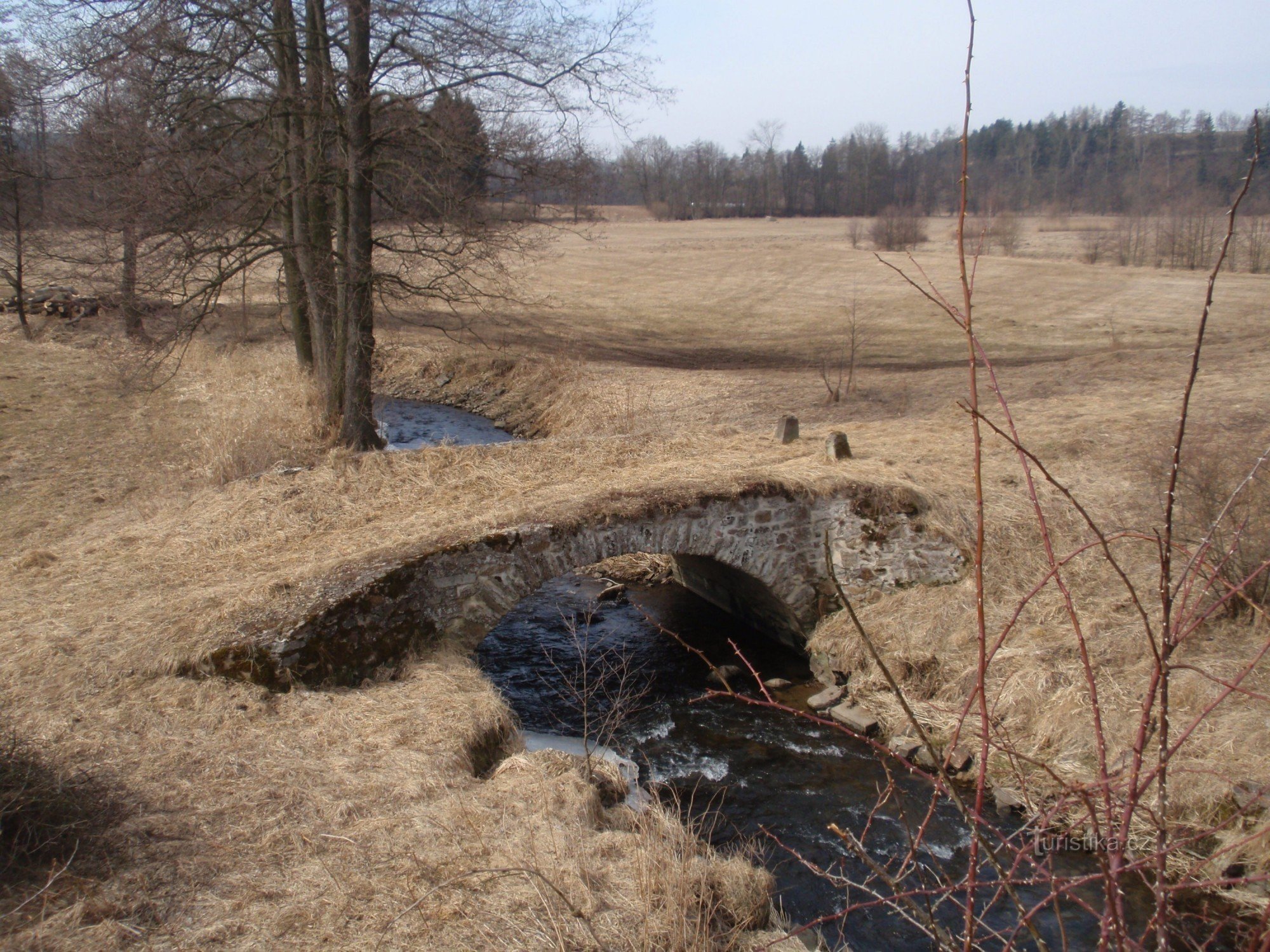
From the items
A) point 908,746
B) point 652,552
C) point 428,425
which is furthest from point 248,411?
point 908,746

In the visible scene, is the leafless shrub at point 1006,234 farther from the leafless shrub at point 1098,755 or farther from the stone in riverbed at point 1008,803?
the stone in riverbed at point 1008,803

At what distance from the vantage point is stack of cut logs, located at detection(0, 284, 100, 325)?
26.5 m

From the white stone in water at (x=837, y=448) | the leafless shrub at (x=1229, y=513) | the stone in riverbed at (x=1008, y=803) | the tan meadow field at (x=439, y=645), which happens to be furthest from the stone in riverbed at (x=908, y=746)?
the white stone in water at (x=837, y=448)

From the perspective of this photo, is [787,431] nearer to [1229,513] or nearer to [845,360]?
[1229,513]

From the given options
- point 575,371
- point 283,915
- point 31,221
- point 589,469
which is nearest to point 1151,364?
point 575,371

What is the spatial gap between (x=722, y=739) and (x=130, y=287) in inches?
392

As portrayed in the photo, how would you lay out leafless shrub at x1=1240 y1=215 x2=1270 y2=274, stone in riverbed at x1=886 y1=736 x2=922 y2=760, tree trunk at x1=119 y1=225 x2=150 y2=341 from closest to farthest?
stone in riverbed at x1=886 y1=736 x2=922 y2=760 → tree trunk at x1=119 y1=225 x2=150 y2=341 → leafless shrub at x1=1240 y1=215 x2=1270 y2=274

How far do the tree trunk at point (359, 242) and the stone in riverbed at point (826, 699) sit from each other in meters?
7.05

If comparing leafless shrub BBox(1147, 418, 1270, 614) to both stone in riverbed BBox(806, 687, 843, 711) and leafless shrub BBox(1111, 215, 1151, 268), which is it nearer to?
stone in riverbed BBox(806, 687, 843, 711)

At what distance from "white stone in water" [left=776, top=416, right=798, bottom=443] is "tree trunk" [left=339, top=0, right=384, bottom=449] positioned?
586 cm

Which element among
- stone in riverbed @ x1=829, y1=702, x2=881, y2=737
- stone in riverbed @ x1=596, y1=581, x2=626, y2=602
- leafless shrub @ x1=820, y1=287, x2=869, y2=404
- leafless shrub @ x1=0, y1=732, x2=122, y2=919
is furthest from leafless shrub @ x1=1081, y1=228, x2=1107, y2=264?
leafless shrub @ x1=0, y1=732, x2=122, y2=919

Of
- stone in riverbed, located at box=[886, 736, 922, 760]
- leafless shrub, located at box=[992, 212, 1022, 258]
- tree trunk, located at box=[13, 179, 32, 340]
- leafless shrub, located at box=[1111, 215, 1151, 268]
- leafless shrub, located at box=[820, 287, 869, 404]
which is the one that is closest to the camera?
stone in riverbed, located at box=[886, 736, 922, 760]

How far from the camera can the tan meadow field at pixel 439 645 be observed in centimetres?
538

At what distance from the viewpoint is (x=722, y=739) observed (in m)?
9.19
